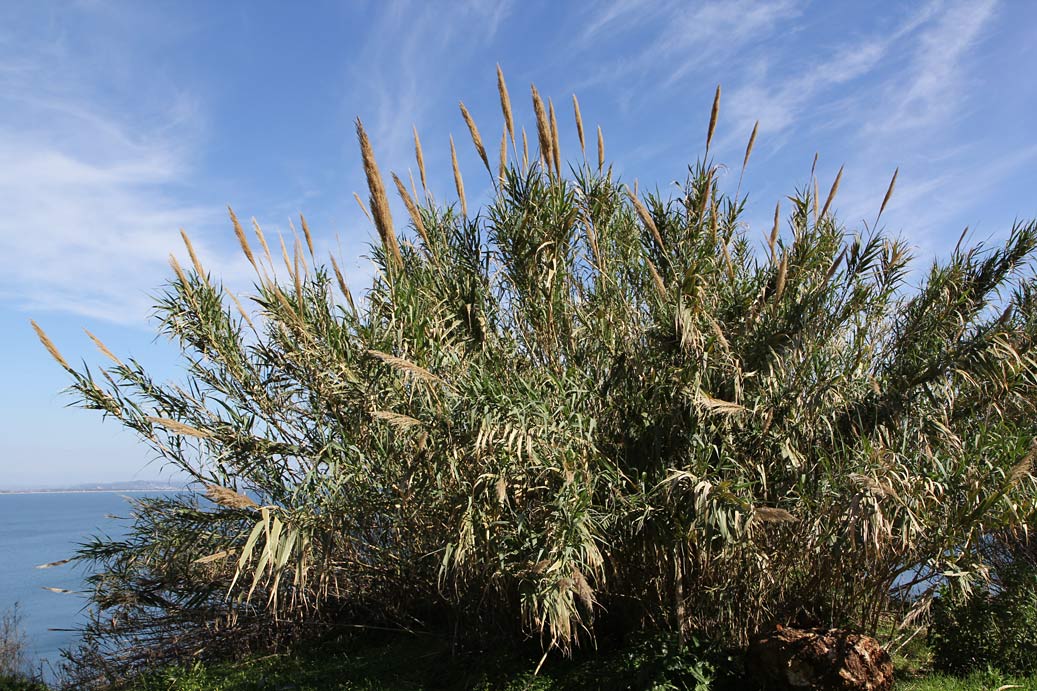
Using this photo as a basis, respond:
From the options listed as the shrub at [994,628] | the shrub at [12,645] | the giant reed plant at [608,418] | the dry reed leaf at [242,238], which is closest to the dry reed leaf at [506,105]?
the giant reed plant at [608,418]

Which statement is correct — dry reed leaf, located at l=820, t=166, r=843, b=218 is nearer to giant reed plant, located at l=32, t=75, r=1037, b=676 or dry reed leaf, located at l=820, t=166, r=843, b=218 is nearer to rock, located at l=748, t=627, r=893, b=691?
giant reed plant, located at l=32, t=75, r=1037, b=676

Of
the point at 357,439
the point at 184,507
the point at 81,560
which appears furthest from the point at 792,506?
the point at 81,560

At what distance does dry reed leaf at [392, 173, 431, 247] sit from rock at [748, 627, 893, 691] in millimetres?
3635

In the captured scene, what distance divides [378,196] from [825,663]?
4130 millimetres

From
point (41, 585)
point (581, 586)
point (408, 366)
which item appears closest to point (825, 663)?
point (581, 586)

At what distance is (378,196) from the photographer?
5.16 meters

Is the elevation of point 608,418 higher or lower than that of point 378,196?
lower

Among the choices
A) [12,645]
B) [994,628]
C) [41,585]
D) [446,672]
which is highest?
[994,628]

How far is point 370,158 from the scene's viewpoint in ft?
16.8

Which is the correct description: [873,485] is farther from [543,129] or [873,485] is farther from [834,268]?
[543,129]

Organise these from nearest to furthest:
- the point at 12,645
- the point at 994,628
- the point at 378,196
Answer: the point at 994,628 → the point at 378,196 → the point at 12,645

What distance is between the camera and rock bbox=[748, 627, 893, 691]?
4.13 m

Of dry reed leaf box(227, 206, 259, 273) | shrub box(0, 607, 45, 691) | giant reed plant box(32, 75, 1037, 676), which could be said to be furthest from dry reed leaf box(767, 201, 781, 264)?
shrub box(0, 607, 45, 691)

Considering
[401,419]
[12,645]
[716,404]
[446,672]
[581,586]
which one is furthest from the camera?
[12,645]
